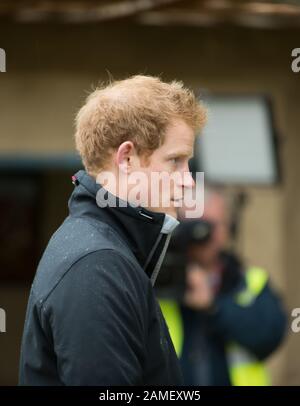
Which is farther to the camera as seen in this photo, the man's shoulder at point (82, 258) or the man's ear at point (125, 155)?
the man's ear at point (125, 155)

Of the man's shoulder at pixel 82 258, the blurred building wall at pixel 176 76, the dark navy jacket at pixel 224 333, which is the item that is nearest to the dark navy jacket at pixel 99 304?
the man's shoulder at pixel 82 258

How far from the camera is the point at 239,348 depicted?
414cm

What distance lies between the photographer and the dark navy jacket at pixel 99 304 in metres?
1.79

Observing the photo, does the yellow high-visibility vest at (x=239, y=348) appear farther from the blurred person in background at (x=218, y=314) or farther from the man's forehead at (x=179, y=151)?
the man's forehead at (x=179, y=151)

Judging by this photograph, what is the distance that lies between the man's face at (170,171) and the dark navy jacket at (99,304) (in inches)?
1.7

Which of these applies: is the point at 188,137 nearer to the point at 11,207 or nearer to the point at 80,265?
the point at 80,265

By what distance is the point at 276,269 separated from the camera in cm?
617

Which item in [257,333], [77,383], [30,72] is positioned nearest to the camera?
[77,383]

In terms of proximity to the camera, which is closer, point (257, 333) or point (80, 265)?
point (80, 265)

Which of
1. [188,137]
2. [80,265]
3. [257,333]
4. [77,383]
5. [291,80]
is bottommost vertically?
[257,333]

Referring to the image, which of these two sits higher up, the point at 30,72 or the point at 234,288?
the point at 30,72

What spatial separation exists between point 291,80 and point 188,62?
0.71 metres
